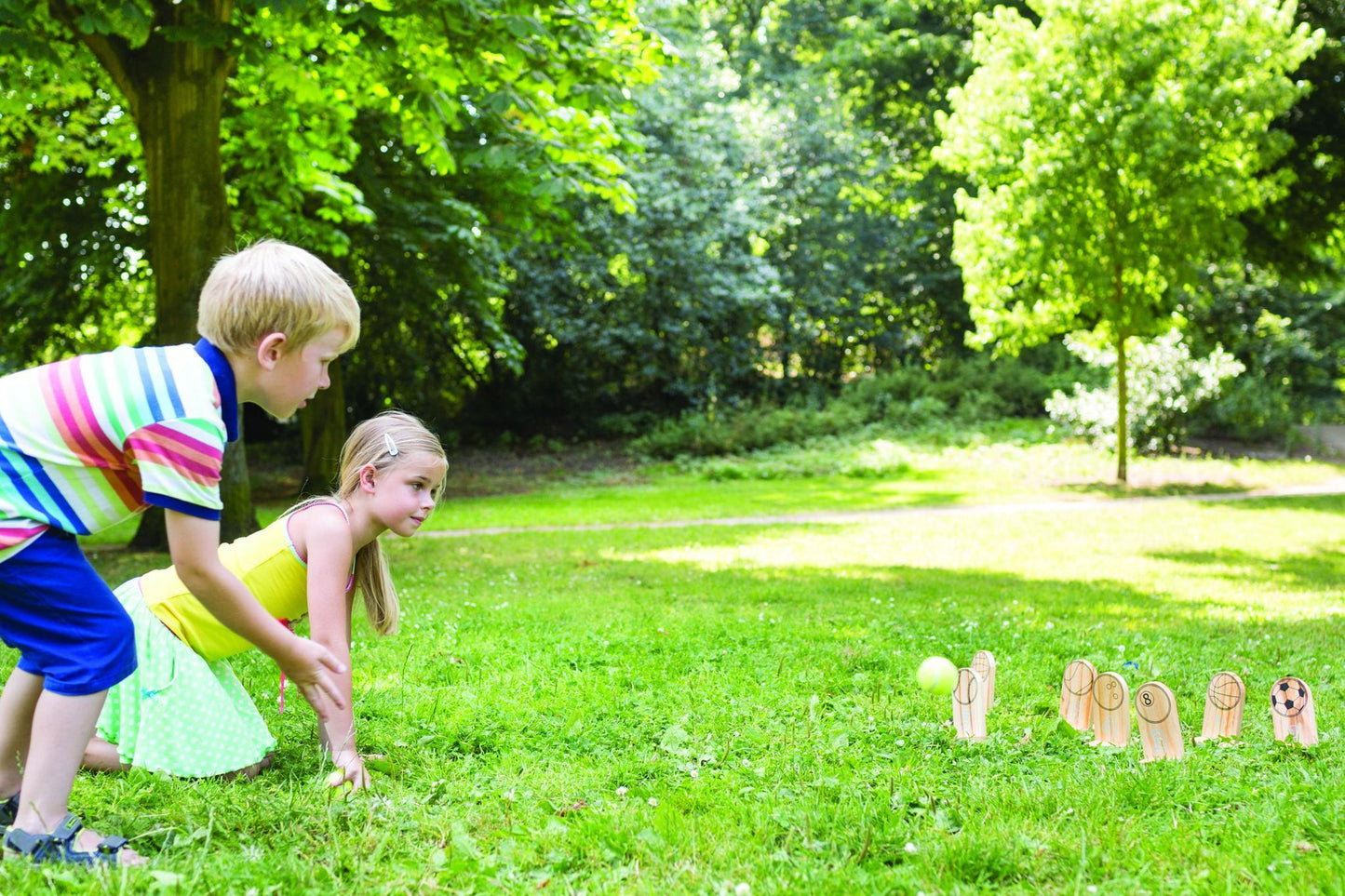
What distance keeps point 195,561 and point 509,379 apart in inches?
869

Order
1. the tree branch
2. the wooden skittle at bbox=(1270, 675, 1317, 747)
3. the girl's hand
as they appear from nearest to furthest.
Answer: the girl's hand, the wooden skittle at bbox=(1270, 675, 1317, 747), the tree branch

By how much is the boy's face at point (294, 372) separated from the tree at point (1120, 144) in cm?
1344

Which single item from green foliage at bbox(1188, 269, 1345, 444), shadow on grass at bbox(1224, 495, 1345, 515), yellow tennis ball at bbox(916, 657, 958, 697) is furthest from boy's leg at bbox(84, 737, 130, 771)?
green foliage at bbox(1188, 269, 1345, 444)

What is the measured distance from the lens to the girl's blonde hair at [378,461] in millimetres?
3717

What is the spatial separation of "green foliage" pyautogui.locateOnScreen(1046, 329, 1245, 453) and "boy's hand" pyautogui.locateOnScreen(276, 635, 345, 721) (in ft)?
58.4

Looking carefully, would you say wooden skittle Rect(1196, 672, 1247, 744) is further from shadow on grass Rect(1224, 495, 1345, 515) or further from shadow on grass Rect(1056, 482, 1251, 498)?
→ shadow on grass Rect(1056, 482, 1251, 498)

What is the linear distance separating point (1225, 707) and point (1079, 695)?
48cm

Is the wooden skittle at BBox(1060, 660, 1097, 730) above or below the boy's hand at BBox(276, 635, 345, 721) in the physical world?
below

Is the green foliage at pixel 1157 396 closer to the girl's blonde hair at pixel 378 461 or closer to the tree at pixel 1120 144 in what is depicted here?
the tree at pixel 1120 144

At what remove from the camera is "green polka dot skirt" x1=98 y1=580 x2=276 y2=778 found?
353cm

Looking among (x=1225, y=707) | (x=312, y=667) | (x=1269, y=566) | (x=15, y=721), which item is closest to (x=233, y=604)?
(x=312, y=667)

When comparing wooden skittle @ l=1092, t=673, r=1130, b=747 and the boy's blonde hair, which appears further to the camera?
wooden skittle @ l=1092, t=673, r=1130, b=747

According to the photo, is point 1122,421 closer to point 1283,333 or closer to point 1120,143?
point 1120,143

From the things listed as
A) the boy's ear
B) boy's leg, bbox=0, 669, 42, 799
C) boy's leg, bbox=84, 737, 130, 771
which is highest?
the boy's ear
